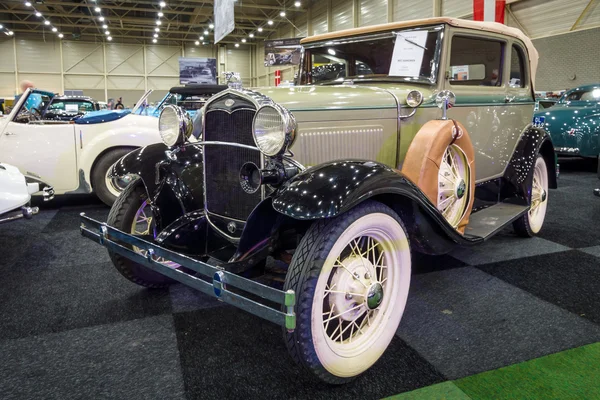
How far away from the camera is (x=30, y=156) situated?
5.01 metres

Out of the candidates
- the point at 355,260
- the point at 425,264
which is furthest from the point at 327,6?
the point at 355,260

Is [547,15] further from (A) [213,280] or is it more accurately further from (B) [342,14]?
(A) [213,280]

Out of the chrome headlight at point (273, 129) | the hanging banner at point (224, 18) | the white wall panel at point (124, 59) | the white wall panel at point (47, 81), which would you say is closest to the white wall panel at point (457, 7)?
the hanging banner at point (224, 18)

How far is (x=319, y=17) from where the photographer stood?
1831 centimetres

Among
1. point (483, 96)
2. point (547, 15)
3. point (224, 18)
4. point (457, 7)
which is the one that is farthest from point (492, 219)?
point (457, 7)

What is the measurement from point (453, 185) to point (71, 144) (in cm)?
439

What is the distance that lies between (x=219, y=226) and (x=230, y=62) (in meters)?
26.1

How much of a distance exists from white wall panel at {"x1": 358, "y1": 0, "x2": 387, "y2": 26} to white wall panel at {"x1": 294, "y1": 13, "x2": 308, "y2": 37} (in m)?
4.60

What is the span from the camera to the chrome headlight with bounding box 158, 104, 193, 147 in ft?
7.80

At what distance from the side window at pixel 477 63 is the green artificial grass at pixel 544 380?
5.95 feet

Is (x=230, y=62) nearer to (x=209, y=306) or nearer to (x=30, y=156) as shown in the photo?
(x=30, y=156)

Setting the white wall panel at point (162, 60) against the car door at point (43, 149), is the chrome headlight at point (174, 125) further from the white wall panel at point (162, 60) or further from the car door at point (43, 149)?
the white wall panel at point (162, 60)

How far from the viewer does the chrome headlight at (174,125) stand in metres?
2.38

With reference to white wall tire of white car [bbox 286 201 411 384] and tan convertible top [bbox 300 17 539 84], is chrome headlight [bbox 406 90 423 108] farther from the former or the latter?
white wall tire of white car [bbox 286 201 411 384]
